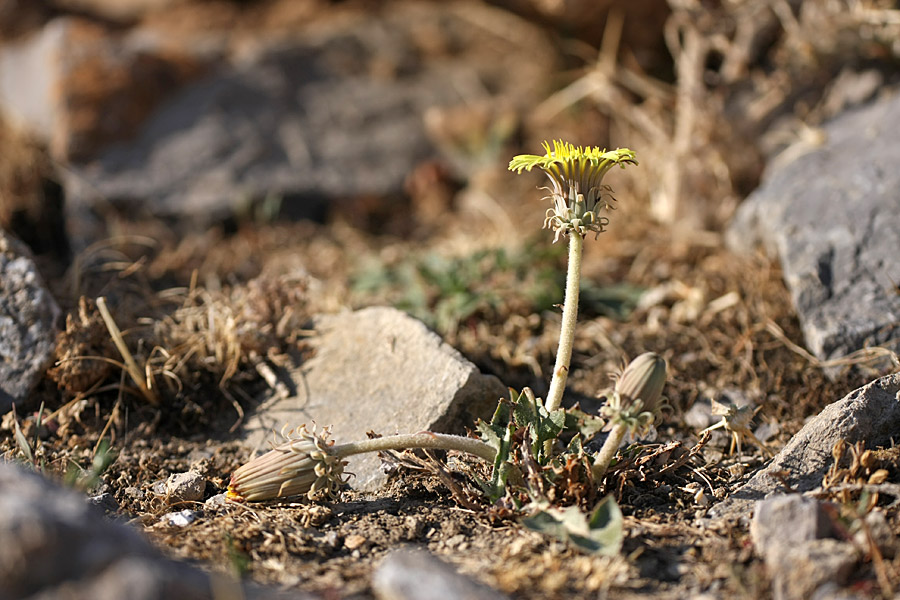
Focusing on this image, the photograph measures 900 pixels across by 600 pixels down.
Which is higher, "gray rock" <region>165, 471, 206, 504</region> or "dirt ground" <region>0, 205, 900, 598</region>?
"dirt ground" <region>0, 205, 900, 598</region>

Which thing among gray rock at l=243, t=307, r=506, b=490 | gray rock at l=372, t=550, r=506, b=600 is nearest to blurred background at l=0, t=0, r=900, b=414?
gray rock at l=243, t=307, r=506, b=490

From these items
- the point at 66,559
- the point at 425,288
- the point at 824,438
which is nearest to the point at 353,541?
the point at 66,559

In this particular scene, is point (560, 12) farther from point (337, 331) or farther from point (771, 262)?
point (337, 331)

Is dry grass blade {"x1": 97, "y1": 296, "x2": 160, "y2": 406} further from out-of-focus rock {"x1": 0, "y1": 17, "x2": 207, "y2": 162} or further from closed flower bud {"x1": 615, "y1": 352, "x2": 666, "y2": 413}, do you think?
out-of-focus rock {"x1": 0, "y1": 17, "x2": 207, "y2": 162}

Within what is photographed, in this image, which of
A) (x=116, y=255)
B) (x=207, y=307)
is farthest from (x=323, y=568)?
(x=116, y=255)

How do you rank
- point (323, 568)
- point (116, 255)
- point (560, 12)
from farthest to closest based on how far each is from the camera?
point (560, 12), point (116, 255), point (323, 568)

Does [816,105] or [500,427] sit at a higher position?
[816,105]
